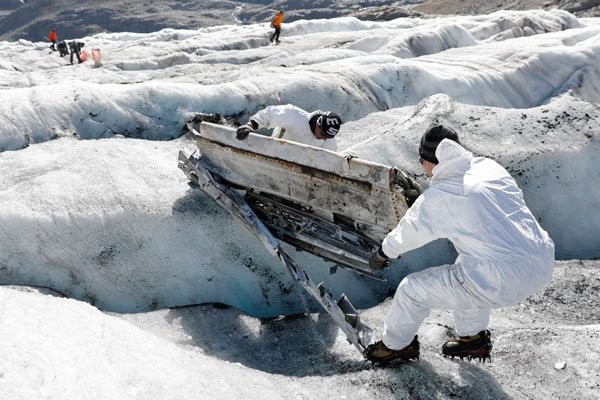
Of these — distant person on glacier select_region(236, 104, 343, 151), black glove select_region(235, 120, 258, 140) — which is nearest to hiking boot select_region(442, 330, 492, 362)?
distant person on glacier select_region(236, 104, 343, 151)

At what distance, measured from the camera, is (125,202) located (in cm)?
568

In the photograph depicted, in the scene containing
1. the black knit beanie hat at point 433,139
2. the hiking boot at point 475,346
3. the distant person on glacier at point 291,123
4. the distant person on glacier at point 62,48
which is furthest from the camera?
the distant person on glacier at point 62,48

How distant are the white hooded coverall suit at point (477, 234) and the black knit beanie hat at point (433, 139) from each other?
156 millimetres

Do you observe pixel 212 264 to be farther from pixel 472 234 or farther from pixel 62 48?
pixel 62 48

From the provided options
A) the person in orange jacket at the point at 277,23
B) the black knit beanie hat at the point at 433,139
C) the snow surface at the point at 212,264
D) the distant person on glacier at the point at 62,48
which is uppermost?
the black knit beanie hat at the point at 433,139

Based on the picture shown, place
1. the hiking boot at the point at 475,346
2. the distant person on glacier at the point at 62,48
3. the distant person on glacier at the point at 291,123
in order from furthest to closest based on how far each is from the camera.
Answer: the distant person on glacier at the point at 62,48 → the distant person on glacier at the point at 291,123 → the hiking boot at the point at 475,346

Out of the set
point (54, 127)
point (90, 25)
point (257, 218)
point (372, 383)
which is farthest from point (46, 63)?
point (90, 25)

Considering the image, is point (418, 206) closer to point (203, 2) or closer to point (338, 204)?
point (338, 204)

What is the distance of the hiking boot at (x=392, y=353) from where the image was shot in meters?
3.84

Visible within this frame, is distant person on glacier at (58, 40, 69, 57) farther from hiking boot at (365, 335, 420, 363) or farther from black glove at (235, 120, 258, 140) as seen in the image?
hiking boot at (365, 335, 420, 363)

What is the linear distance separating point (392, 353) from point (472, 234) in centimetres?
107

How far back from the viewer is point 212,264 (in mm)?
5496

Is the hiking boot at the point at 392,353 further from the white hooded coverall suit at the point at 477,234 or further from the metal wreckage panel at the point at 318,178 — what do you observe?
the metal wreckage panel at the point at 318,178

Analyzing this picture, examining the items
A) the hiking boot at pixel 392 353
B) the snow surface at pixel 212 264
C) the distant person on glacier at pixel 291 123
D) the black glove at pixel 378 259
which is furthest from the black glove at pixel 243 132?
the hiking boot at pixel 392 353
